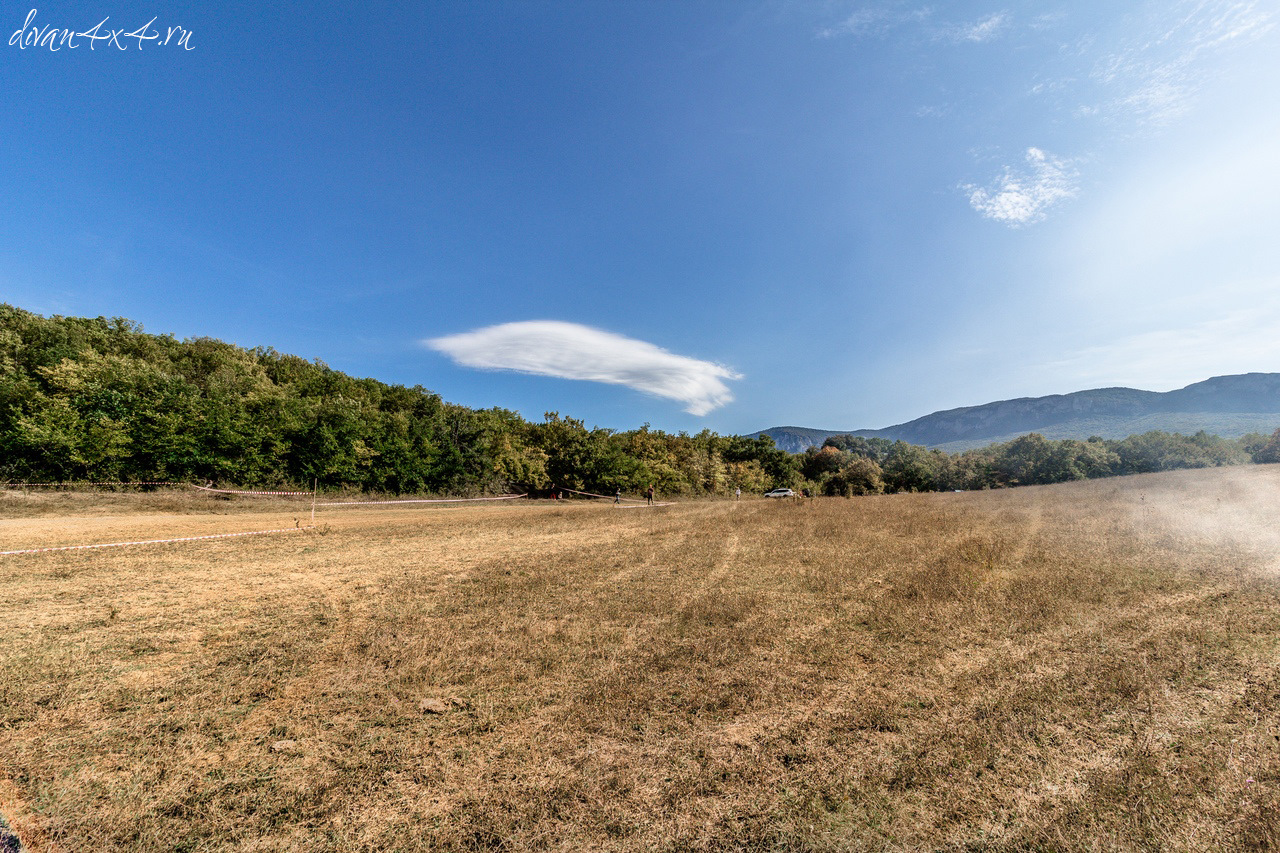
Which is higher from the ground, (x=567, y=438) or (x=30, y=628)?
(x=567, y=438)

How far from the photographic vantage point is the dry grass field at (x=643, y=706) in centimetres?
292

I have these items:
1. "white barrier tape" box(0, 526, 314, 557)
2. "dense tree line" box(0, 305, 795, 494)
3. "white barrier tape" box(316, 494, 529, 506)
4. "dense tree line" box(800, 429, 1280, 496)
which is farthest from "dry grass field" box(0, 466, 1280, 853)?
"dense tree line" box(800, 429, 1280, 496)

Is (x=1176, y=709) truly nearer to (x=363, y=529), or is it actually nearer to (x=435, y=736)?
(x=435, y=736)

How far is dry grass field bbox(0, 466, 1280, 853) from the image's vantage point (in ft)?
9.58

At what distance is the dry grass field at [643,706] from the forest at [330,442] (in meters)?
18.7

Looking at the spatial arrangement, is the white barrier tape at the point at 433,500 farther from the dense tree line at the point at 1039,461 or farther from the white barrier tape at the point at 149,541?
the dense tree line at the point at 1039,461

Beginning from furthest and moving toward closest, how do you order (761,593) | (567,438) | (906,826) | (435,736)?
(567,438), (761,593), (435,736), (906,826)

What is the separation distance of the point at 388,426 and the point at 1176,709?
35464 millimetres

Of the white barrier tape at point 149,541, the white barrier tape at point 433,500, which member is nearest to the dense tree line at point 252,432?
the white barrier tape at point 433,500

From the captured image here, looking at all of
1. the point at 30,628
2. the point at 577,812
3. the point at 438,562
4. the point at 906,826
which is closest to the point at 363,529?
the point at 438,562

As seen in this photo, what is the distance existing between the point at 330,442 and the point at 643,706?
30201 millimetres

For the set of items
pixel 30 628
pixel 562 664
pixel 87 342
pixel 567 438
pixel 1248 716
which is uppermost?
pixel 87 342

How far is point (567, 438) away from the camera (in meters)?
39.2

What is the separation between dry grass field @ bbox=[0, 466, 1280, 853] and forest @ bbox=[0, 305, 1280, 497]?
18.7m
